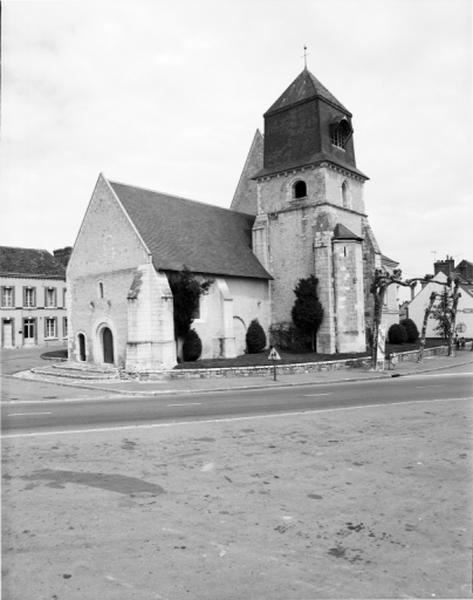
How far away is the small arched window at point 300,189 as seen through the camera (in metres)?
31.0

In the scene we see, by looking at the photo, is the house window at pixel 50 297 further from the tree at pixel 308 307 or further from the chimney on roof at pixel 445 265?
the chimney on roof at pixel 445 265

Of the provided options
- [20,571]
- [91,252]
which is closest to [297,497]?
[20,571]

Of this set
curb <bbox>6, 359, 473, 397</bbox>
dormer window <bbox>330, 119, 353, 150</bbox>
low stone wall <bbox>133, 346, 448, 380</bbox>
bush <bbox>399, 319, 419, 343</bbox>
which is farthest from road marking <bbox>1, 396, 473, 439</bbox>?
bush <bbox>399, 319, 419, 343</bbox>

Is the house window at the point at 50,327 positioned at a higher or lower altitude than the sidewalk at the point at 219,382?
higher

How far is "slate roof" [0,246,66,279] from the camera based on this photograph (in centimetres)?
4362

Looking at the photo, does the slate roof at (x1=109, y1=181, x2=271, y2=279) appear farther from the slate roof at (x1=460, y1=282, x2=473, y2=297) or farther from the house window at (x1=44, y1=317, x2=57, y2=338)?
the slate roof at (x1=460, y1=282, x2=473, y2=297)

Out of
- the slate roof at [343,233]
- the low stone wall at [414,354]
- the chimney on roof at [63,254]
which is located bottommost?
the low stone wall at [414,354]

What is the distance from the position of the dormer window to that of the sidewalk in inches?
579

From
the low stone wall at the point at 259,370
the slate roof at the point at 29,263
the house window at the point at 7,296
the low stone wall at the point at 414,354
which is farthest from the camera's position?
the slate roof at the point at 29,263

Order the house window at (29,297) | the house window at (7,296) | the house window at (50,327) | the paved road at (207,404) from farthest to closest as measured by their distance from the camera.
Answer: the house window at (50,327) < the house window at (29,297) < the house window at (7,296) < the paved road at (207,404)

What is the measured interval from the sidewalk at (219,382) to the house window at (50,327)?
20.7 metres

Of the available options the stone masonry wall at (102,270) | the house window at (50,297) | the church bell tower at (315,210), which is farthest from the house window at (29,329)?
the church bell tower at (315,210)

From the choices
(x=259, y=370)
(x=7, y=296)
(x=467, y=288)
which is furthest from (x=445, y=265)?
(x=7, y=296)

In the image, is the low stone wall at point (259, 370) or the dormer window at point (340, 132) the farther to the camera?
the dormer window at point (340, 132)
